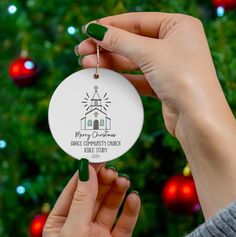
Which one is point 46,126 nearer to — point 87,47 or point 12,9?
point 12,9

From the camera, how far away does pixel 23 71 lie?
147 centimetres

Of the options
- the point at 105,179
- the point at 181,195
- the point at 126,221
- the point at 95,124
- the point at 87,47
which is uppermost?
the point at 87,47

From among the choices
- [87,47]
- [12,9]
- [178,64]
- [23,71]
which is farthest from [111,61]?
[12,9]

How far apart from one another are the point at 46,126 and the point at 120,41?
89 centimetres

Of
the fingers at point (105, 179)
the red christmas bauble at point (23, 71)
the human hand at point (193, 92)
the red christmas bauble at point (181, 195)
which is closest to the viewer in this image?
the human hand at point (193, 92)

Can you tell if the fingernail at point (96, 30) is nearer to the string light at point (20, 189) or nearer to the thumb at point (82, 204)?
the thumb at point (82, 204)

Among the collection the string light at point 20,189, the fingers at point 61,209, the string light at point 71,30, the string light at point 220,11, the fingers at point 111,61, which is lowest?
the string light at point 20,189

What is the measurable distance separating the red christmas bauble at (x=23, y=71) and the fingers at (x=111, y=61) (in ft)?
2.03

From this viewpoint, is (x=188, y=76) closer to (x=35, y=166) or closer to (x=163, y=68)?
(x=163, y=68)

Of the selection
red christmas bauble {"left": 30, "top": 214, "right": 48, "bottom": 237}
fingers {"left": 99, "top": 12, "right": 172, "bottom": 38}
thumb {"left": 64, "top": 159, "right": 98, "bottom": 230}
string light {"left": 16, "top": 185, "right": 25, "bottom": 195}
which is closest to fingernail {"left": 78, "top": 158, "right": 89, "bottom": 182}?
thumb {"left": 64, "top": 159, "right": 98, "bottom": 230}

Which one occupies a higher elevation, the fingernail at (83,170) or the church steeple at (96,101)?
the church steeple at (96,101)

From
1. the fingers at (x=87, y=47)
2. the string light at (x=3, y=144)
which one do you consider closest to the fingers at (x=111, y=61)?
the fingers at (x=87, y=47)

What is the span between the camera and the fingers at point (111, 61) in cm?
87

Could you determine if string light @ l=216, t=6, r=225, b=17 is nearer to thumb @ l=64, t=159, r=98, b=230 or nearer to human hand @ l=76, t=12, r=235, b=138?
human hand @ l=76, t=12, r=235, b=138
